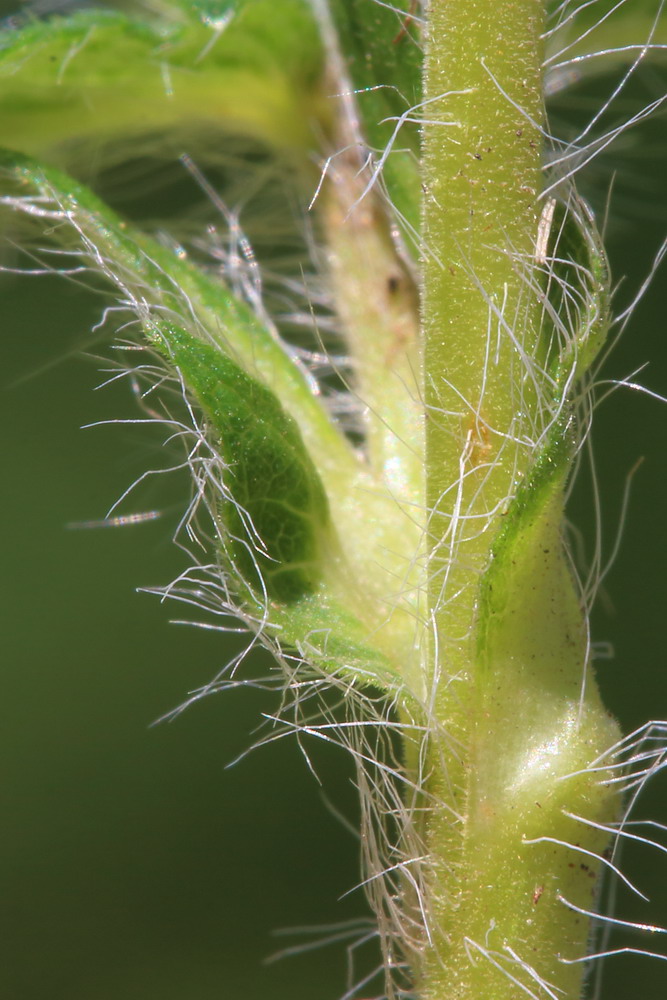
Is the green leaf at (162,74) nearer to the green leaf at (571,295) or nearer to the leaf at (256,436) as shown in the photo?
the leaf at (256,436)

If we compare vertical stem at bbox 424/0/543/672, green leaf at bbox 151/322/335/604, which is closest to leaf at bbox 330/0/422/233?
vertical stem at bbox 424/0/543/672

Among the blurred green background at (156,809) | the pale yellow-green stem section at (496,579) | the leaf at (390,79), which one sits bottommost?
the blurred green background at (156,809)

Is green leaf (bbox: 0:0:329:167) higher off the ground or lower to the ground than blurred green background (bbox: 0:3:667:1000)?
higher

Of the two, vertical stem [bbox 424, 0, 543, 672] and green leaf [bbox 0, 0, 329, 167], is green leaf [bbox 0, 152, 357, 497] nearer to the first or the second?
green leaf [bbox 0, 0, 329, 167]

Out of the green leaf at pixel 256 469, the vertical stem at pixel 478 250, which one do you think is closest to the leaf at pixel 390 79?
the vertical stem at pixel 478 250

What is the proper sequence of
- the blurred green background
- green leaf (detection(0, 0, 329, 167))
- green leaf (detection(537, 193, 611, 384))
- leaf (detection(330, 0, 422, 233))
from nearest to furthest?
green leaf (detection(537, 193, 611, 384))
leaf (detection(330, 0, 422, 233))
green leaf (detection(0, 0, 329, 167))
the blurred green background

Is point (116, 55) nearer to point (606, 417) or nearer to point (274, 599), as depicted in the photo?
point (274, 599)
